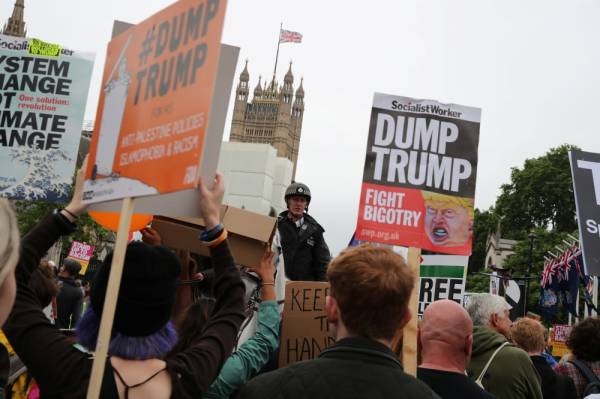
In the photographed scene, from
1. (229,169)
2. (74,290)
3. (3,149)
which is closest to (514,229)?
(229,169)

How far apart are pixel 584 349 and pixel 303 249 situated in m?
2.36

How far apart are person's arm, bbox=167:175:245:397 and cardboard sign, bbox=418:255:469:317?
675 centimetres

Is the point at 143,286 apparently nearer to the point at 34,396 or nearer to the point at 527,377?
the point at 34,396

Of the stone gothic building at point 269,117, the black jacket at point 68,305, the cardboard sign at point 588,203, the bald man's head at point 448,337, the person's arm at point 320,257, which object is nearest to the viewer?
the bald man's head at point 448,337

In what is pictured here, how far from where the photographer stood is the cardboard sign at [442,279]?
912 cm

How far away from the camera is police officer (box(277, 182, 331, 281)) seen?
6.01 meters

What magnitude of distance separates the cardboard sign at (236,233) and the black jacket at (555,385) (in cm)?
258

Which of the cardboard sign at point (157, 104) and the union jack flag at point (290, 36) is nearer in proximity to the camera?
the cardboard sign at point (157, 104)

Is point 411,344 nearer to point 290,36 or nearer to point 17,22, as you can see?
point 17,22

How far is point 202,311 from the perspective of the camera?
291 cm

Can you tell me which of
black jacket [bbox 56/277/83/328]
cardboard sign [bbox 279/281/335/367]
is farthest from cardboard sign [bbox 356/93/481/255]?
black jacket [bbox 56/277/83/328]

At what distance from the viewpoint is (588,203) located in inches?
271

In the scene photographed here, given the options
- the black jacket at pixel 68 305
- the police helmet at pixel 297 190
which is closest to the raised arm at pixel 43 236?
the police helmet at pixel 297 190

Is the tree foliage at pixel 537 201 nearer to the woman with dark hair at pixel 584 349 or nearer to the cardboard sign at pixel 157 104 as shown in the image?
the woman with dark hair at pixel 584 349
